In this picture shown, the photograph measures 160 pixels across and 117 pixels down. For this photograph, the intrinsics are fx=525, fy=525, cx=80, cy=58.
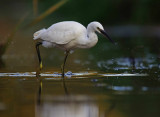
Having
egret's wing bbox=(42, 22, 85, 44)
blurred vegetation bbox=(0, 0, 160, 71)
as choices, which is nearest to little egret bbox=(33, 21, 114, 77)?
egret's wing bbox=(42, 22, 85, 44)

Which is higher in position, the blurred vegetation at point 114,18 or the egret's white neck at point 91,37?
the blurred vegetation at point 114,18

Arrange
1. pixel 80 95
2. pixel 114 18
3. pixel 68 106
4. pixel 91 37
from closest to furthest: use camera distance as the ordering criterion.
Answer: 1. pixel 68 106
2. pixel 80 95
3. pixel 91 37
4. pixel 114 18

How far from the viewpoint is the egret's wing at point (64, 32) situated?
9.88 meters

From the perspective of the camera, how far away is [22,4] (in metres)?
34.4

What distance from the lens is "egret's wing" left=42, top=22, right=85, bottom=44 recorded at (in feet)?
32.4

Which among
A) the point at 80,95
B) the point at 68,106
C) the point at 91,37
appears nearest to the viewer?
the point at 68,106

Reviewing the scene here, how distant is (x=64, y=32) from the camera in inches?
393

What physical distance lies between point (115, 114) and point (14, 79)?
3.52 m

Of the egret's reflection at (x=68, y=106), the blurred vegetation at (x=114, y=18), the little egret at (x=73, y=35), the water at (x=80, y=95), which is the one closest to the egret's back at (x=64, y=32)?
the little egret at (x=73, y=35)

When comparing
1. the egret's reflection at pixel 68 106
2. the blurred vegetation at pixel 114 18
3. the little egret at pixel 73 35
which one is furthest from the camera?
the blurred vegetation at pixel 114 18

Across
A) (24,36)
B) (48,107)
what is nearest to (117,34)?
(24,36)

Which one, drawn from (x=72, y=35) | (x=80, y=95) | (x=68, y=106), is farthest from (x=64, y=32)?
(x=68, y=106)

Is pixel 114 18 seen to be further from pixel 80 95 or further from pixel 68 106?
pixel 68 106

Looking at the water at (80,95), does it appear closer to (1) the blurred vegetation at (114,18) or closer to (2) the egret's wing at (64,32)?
(2) the egret's wing at (64,32)
